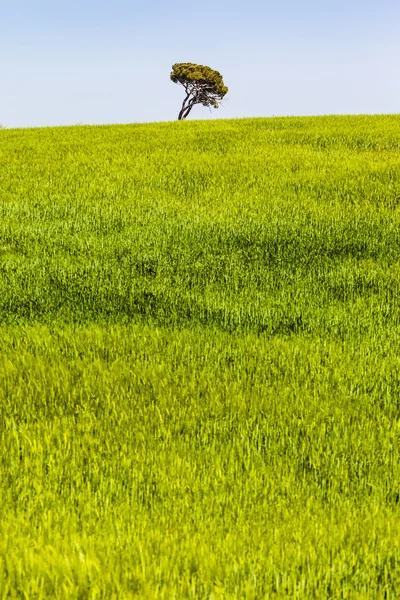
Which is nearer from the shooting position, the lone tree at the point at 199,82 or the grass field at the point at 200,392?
the grass field at the point at 200,392

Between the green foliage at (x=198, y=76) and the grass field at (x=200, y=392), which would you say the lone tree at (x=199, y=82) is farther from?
the grass field at (x=200, y=392)

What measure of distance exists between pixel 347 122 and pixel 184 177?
1129 cm

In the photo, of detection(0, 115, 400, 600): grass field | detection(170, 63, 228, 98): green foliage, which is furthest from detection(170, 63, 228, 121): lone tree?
detection(0, 115, 400, 600): grass field

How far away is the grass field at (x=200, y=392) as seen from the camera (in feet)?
9.20

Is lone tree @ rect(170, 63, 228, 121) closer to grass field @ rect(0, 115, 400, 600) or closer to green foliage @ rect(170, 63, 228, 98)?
green foliage @ rect(170, 63, 228, 98)

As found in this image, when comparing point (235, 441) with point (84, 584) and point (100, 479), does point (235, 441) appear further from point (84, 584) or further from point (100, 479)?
point (84, 584)

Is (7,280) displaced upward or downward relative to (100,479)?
upward

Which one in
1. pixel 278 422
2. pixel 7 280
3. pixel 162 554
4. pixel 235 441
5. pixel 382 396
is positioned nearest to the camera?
pixel 162 554

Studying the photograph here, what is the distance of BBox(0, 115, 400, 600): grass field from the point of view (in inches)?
110

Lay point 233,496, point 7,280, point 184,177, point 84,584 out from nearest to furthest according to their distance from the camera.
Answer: point 84,584
point 233,496
point 7,280
point 184,177

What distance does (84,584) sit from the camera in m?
2.56

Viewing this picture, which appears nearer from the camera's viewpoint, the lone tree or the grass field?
the grass field

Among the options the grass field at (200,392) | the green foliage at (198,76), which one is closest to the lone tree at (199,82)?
the green foliage at (198,76)

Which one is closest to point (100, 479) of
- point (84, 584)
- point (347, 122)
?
point (84, 584)
